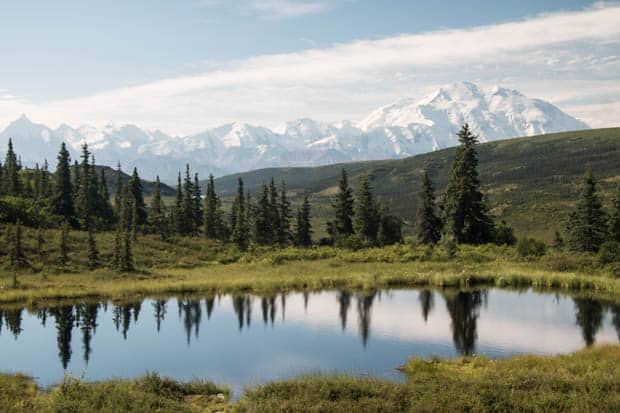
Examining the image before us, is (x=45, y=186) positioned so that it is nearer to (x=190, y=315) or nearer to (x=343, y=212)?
(x=343, y=212)

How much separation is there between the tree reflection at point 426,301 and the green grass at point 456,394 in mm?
17829

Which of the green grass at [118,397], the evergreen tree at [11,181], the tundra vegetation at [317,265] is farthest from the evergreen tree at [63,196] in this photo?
the green grass at [118,397]

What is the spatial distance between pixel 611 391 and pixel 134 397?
15770mm

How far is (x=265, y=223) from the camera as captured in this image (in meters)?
103

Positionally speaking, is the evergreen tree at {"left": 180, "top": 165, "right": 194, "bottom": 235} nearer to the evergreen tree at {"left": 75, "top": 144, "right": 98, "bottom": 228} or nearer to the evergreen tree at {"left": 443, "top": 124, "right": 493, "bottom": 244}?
the evergreen tree at {"left": 75, "top": 144, "right": 98, "bottom": 228}

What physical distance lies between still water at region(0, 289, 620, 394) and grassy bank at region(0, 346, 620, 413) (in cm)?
412

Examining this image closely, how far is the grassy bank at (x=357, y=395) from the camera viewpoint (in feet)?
59.1

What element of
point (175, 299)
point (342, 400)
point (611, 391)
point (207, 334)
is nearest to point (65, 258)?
point (175, 299)

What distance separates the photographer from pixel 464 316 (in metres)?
39.8

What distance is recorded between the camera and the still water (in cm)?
2922

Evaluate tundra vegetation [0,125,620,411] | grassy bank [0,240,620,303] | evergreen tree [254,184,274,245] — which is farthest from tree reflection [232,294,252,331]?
evergreen tree [254,184,274,245]

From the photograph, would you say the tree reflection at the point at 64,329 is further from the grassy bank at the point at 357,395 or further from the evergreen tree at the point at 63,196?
the evergreen tree at the point at 63,196

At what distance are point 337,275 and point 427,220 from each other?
32.9m

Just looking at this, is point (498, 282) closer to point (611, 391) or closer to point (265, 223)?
point (611, 391)
